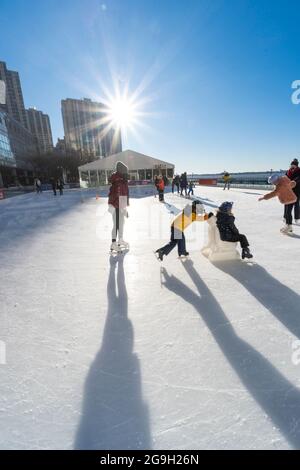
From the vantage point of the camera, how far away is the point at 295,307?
223cm

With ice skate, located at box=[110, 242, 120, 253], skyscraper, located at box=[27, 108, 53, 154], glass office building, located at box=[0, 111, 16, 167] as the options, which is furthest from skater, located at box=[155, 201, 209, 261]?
skyscraper, located at box=[27, 108, 53, 154]

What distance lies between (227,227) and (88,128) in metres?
96.5

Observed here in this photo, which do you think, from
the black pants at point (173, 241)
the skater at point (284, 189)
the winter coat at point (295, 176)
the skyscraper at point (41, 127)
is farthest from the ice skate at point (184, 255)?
the skyscraper at point (41, 127)

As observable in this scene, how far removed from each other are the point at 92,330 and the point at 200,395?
1.03m

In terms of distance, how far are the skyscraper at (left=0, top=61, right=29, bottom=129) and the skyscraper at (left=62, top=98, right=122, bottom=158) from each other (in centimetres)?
1431

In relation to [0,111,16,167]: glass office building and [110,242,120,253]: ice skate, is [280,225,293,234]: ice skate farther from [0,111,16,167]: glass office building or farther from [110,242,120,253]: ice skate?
[0,111,16,167]: glass office building

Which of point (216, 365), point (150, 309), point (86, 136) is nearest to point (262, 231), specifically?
point (150, 309)

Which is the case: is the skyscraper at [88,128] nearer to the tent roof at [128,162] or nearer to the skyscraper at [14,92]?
the skyscraper at [14,92]

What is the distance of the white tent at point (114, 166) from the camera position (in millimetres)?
26481

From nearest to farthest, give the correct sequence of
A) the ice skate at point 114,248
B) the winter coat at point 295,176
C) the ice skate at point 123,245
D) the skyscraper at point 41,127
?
the ice skate at point 114,248 → the ice skate at point 123,245 → the winter coat at point 295,176 → the skyscraper at point 41,127

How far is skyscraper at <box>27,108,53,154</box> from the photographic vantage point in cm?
8725

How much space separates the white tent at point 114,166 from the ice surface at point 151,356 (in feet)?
80.3

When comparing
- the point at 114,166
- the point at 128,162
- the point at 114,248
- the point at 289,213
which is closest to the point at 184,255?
the point at 114,248

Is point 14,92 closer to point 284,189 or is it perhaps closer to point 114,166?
point 114,166
